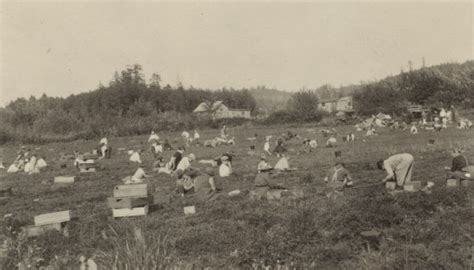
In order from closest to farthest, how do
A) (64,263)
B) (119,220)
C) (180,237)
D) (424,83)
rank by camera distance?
(64,263)
(180,237)
(119,220)
(424,83)

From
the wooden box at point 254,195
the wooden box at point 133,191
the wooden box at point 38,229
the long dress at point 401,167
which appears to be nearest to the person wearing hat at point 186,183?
the wooden box at point 254,195

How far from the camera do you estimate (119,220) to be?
13195mm

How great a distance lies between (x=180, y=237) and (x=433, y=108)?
186ft

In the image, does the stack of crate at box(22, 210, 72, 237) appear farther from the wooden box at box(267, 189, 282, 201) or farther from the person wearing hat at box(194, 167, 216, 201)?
the wooden box at box(267, 189, 282, 201)

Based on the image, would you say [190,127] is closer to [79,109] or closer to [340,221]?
[79,109]

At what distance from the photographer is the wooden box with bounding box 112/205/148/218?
13484 mm

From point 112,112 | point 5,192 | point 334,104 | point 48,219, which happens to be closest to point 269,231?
point 48,219

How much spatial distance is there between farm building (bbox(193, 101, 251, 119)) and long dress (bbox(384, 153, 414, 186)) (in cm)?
6630

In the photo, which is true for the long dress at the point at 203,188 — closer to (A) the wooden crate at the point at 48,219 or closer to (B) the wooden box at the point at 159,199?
(B) the wooden box at the point at 159,199

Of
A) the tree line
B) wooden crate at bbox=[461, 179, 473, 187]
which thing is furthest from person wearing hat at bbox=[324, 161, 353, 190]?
the tree line

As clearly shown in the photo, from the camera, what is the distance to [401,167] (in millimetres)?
15719

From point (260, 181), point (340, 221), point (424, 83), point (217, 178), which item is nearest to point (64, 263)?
point (340, 221)

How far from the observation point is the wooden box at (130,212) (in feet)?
44.2

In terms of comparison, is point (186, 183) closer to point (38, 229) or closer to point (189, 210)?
point (189, 210)
